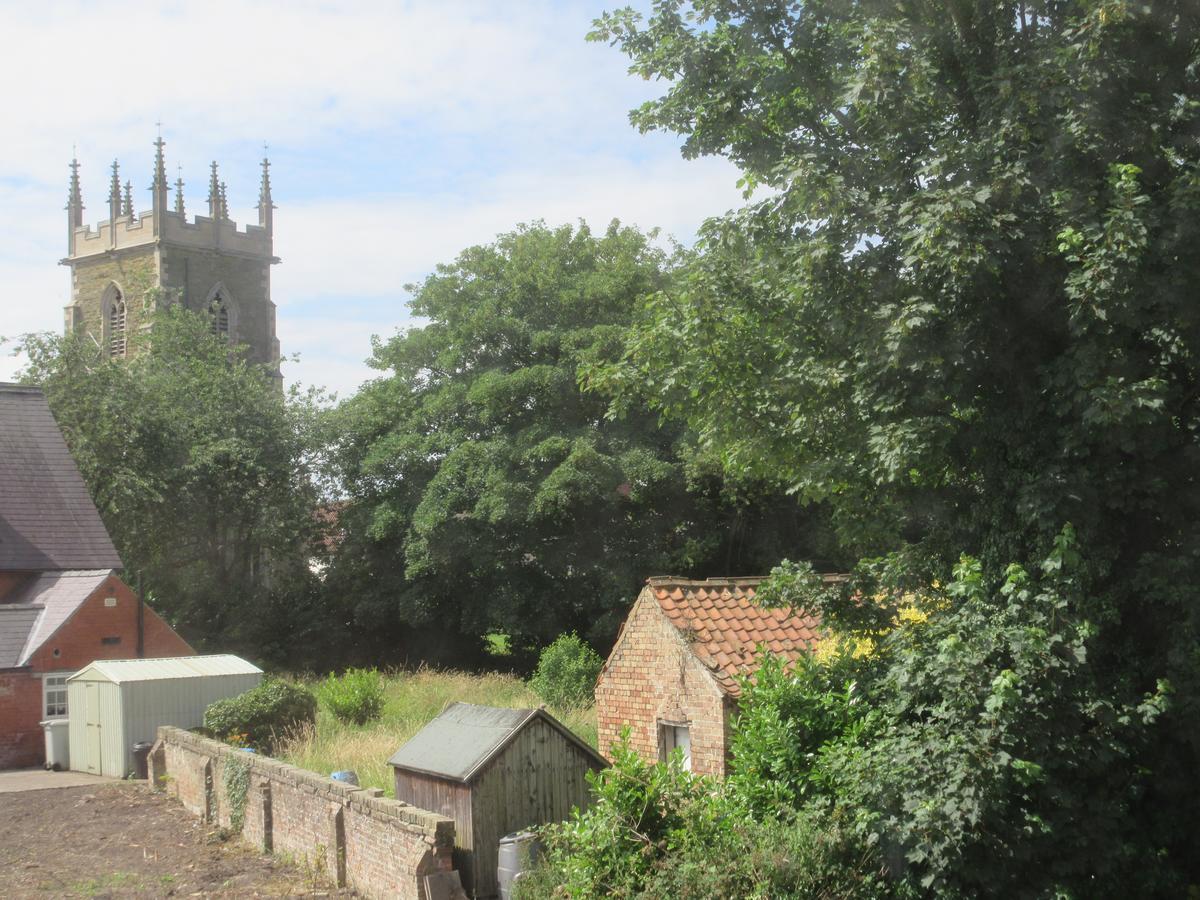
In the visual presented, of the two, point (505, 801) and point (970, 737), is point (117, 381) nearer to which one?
point (505, 801)

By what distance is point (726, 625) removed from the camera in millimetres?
15078

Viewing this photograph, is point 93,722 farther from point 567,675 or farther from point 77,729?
point 567,675

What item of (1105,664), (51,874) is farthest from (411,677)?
(1105,664)

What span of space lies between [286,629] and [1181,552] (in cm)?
3293

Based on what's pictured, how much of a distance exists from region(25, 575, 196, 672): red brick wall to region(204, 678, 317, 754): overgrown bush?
5533 mm

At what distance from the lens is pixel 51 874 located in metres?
14.5

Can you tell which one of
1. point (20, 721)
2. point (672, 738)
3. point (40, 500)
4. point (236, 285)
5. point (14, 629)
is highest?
point (236, 285)

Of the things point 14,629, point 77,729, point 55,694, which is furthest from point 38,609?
point 77,729

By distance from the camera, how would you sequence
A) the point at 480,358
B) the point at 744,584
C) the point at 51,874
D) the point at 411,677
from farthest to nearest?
the point at 480,358 → the point at 411,677 → the point at 744,584 → the point at 51,874

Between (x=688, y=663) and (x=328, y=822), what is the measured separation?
465 centimetres

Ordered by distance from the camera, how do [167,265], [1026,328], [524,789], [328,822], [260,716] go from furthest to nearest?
[167,265], [260,716], [328,822], [524,789], [1026,328]

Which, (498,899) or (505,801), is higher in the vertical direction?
(505,801)

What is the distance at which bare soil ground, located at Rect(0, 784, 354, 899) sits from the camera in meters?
13.9

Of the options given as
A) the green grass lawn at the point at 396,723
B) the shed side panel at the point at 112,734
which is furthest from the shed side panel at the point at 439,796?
the shed side panel at the point at 112,734
